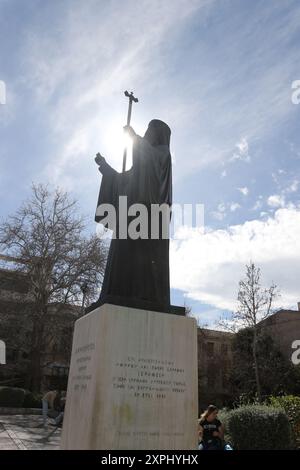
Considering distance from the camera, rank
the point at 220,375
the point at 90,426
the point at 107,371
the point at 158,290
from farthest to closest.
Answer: the point at 220,375, the point at 158,290, the point at 107,371, the point at 90,426

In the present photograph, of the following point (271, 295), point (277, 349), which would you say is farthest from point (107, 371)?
point (277, 349)

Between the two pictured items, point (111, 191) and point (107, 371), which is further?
point (111, 191)

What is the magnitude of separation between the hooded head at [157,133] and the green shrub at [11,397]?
58.7ft

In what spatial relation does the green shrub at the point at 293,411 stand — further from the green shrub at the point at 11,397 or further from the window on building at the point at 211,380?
the window on building at the point at 211,380

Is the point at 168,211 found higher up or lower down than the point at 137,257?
higher up

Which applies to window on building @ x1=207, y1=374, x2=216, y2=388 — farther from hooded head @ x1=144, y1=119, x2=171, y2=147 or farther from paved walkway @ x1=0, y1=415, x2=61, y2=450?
hooded head @ x1=144, y1=119, x2=171, y2=147

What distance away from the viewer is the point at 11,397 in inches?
814

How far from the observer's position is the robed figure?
5457mm

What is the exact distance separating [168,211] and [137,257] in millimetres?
892

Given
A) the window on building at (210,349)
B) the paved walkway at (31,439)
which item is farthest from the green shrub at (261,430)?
the window on building at (210,349)

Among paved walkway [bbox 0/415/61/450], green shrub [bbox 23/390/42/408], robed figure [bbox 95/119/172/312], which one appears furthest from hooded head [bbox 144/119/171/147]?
green shrub [bbox 23/390/42/408]

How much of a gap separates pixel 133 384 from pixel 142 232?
2139 mm
